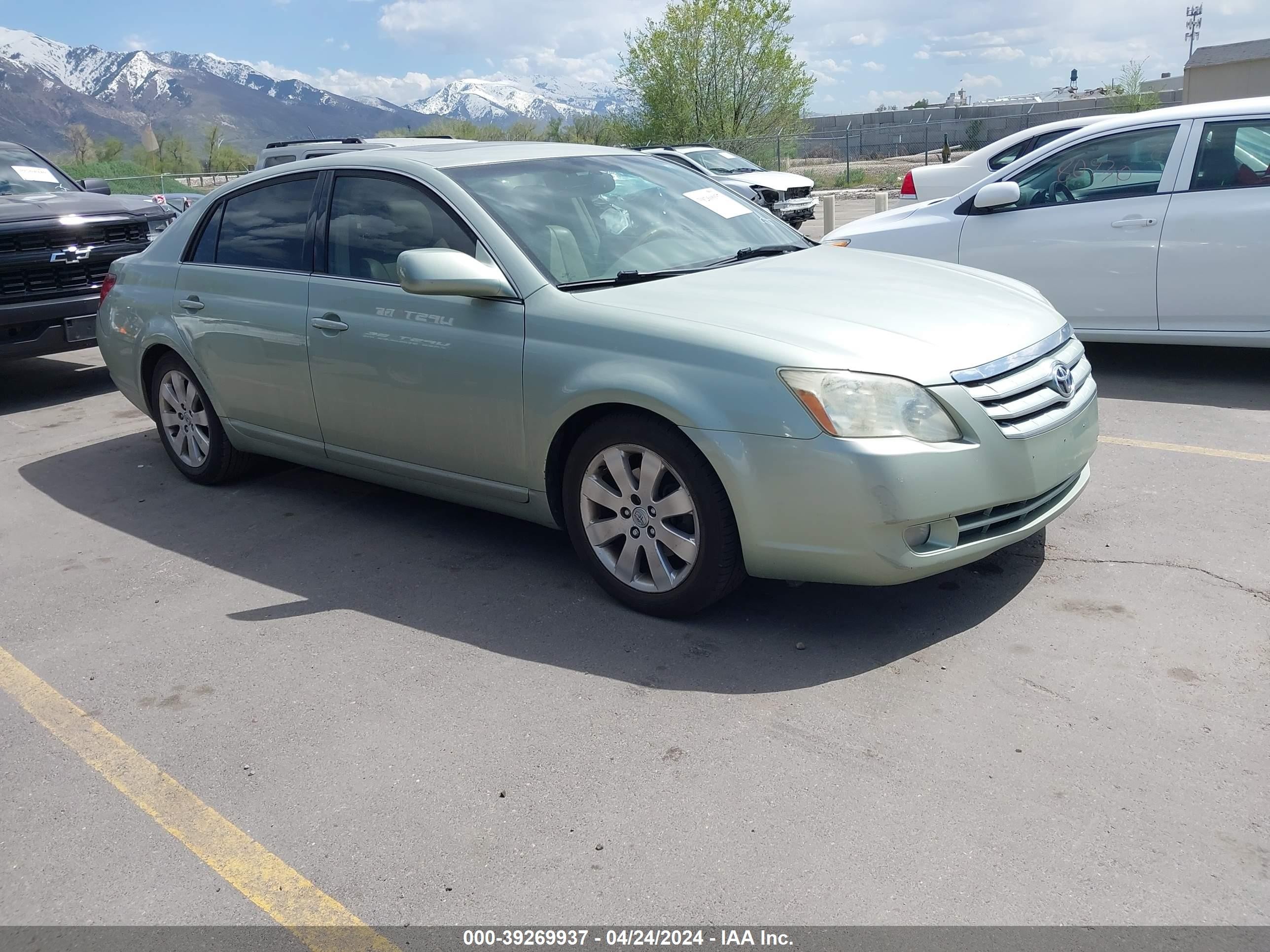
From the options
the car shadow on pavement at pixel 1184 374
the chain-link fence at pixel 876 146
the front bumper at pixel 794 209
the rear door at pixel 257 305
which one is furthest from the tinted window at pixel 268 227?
the chain-link fence at pixel 876 146

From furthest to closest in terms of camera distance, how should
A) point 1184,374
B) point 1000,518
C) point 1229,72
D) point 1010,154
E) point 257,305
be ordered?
point 1229,72 < point 1010,154 < point 1184,374 < point 257,305 < point 1000,518

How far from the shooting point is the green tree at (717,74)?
40281mm

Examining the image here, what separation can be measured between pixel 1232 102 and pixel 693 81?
119 ft

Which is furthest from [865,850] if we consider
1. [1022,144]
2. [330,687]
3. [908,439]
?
[1022,144]

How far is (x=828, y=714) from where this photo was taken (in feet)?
10.9

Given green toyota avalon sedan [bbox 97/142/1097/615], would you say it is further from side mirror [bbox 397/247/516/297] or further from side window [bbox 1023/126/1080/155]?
side window [bbox 1023/126/1080/155]

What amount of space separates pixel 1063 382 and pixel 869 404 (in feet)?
2.90

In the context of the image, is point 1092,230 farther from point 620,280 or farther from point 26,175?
point 26,175

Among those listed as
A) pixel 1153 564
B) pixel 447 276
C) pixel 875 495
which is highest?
pixel 447 276

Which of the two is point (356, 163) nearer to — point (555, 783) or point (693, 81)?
point (555, 783)

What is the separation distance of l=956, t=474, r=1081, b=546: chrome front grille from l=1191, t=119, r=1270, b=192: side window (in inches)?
145

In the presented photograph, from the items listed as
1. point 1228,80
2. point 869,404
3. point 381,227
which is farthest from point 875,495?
point 1228,80

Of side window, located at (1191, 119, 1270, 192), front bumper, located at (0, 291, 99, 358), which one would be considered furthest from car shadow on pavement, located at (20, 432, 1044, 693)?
side window, located at (1191, 119, 1270, 192)

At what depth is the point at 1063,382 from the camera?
13.0ft
